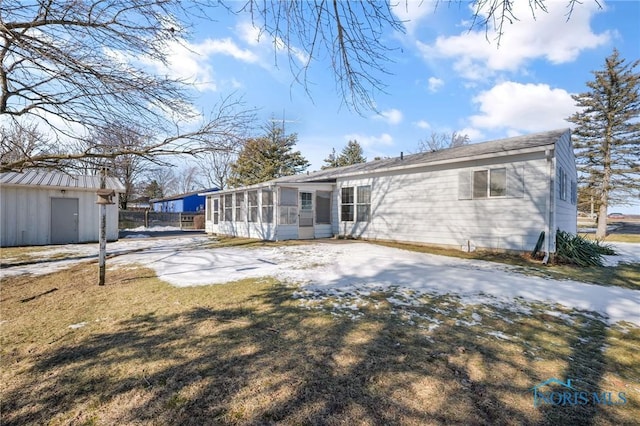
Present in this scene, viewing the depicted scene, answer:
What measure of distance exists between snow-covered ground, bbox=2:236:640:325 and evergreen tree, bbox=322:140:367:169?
89.9ft

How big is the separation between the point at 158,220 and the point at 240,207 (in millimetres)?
16143

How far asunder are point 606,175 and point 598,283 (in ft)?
65.5

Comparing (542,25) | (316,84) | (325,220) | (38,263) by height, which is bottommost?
(38,263)

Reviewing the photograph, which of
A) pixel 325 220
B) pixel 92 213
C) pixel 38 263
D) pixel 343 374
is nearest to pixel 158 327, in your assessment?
pixel 343 374

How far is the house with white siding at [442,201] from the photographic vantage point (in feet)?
27.6

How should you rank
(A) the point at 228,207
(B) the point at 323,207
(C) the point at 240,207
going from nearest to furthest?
1. (B) the point at 323,207
2. (C) the point at 240,207
3. (A) the point at 228,207

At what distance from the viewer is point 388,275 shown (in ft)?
19.6

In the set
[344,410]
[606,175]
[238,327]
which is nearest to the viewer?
[344,410]

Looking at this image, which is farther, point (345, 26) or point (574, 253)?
point (574, 253)

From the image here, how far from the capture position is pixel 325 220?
45.6 feet

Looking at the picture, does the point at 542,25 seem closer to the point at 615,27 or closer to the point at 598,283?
the point at 615,27

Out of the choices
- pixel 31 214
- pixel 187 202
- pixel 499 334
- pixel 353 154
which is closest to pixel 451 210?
pixel 499 334

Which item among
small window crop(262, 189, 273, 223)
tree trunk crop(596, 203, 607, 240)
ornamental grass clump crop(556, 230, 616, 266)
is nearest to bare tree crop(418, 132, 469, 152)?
tree trunk crop(596, 203, 607, 240)

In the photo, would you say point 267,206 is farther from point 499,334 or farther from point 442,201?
point 499,334
